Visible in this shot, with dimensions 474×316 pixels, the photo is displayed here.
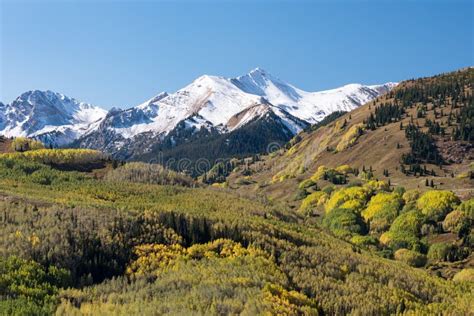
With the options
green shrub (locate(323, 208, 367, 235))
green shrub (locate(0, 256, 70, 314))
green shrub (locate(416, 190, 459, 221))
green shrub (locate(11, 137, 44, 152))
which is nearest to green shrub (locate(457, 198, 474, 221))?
green shrub (locate(416, 190, 459, 221))

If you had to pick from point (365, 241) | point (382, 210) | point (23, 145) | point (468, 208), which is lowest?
point (365, 241)

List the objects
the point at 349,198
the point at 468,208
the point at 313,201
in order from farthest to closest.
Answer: the point at 313,201
the point at 349,198
the point at 468,208

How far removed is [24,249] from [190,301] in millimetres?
11500

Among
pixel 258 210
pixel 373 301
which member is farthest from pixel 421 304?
pixel 258 210

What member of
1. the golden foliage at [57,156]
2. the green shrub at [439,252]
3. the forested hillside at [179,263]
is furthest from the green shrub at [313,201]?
the golden foliage at [57,156]

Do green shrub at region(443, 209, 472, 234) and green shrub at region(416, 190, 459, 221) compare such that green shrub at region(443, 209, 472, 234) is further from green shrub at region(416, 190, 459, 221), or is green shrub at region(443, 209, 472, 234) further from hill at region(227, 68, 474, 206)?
hill at region(227, 68, 474, 206)

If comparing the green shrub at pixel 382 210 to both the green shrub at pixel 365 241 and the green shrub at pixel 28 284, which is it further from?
the green shrub at pixel 28 284

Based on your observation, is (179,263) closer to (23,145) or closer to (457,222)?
(457,222)

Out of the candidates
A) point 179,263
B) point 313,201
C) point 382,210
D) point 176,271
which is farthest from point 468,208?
point 176,271

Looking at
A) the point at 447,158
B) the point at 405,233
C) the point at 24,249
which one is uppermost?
the point at 447,158

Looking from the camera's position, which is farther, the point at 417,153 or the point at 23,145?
the point at 417,153

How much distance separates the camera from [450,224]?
9181cm

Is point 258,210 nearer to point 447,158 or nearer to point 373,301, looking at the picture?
point 373,301

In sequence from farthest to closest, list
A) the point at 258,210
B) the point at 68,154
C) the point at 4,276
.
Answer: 1. the point at 68,154
2. the point at 258,210
3. the point at 4,276
